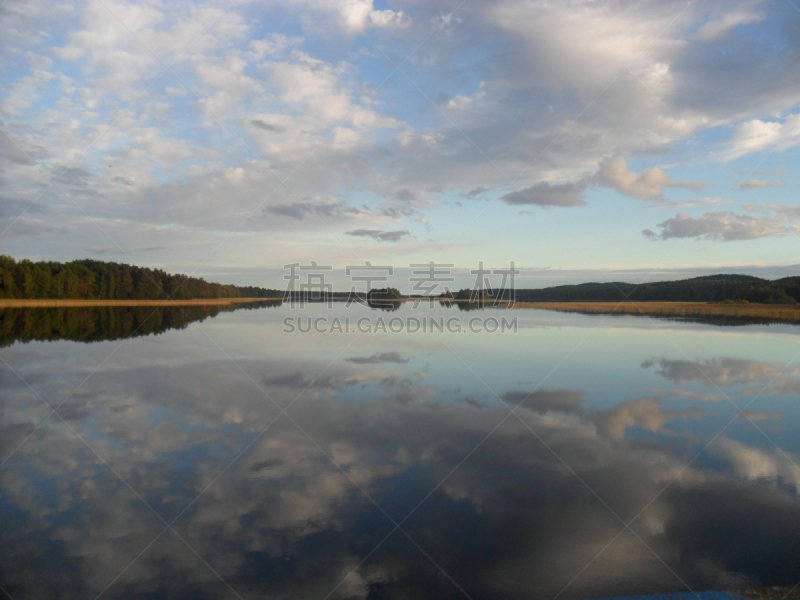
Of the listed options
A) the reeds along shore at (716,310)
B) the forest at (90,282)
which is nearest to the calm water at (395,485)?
the reeds along shore at (716,310)

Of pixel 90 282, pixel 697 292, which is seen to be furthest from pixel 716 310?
pixel 90 282

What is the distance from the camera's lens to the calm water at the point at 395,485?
4.11 m

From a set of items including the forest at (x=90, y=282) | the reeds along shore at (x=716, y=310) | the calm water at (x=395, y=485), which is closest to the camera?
the calm water at (x=395, y=485)

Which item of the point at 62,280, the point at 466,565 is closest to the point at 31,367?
the point at 466,565

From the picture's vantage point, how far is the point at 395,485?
577cm

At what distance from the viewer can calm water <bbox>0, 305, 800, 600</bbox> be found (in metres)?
4.11

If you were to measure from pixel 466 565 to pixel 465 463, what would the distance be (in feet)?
7.66

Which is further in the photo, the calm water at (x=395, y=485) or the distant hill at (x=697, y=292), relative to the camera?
the distant hill at (x=697, y=292)

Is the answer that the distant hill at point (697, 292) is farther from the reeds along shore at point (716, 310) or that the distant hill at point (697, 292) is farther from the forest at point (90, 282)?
the forest at point (90, 282)

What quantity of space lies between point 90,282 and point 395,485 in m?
82.9

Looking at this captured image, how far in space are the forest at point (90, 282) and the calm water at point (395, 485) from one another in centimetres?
6307

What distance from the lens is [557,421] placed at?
27.9ft

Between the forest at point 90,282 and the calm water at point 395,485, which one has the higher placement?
the forest at point 90,282

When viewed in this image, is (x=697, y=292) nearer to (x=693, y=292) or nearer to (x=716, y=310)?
(x=693, y=292)
